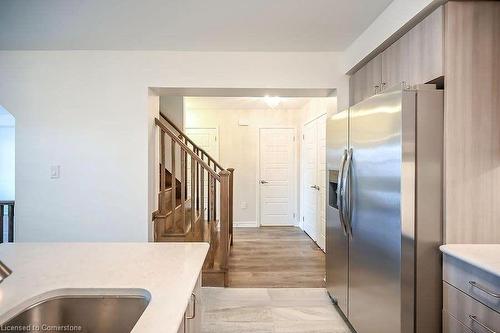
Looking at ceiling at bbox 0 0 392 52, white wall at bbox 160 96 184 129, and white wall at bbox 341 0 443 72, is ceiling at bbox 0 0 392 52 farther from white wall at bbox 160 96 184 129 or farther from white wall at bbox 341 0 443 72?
white wall at bbox 160 96 184 129

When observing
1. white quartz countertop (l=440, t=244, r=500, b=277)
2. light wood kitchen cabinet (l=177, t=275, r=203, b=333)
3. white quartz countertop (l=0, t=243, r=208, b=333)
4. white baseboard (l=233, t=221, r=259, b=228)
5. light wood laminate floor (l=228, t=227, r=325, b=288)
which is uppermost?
white quartz countertop (l=440, t=244, r=500, b=277)

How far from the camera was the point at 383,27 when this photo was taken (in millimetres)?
2283

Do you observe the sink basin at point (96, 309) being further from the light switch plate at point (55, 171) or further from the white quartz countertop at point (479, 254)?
the light switch plate at point (55, 171)

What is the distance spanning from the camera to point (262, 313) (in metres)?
2.70

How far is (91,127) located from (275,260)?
2724 mm

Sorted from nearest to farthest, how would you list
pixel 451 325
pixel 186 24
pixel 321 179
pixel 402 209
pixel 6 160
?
pixel 451 325 → pixel 402 209 → pixel 186 24 → pixel 321 179 → pixel 6 160

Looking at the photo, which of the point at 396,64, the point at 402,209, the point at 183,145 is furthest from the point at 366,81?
the point at 183,145

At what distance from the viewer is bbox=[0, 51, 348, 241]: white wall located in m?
3.03

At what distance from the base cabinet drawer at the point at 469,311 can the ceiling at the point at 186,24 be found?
1.87 metres

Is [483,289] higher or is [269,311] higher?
[483,289]

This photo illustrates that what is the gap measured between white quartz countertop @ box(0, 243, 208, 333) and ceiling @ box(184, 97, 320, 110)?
394cm

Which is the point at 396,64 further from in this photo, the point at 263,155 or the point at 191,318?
the point at 263,155

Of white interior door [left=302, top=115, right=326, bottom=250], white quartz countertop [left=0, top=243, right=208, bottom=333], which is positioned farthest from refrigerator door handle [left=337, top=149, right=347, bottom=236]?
white interior door [left=302, top=115, right=326, bottom=250]

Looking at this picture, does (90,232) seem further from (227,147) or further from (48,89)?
(227,147)
